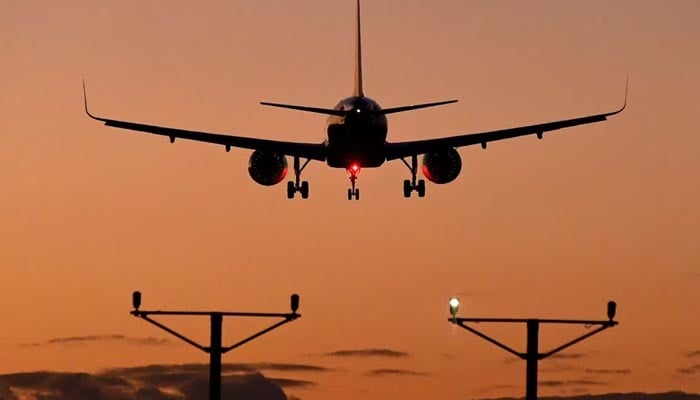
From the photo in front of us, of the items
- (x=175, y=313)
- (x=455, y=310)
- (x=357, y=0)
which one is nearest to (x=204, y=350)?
(x=175, y=313)

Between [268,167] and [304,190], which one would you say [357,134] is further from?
[304,190]

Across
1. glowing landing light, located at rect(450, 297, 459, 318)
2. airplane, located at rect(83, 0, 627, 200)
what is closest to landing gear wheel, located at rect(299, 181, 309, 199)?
airplane, located at rect(83, 0, 627, 200)

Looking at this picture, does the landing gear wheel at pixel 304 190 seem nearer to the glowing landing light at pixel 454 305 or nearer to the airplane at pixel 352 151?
the airplane at pixel 352 151

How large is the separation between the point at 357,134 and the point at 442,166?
32.7 ft

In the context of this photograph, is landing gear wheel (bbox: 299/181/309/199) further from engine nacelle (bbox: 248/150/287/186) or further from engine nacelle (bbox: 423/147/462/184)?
engine nacelle (bbox: 423/147/462/184)

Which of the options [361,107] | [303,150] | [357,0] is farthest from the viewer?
Result: [357,0]

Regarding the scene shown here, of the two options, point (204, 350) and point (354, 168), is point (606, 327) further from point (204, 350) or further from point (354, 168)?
point (354, 168)

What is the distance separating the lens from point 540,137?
379 feet

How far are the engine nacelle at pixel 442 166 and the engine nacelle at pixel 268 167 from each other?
8770 mm

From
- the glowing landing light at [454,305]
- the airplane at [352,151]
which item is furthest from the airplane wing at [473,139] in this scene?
the glowing landing light at [454,305]

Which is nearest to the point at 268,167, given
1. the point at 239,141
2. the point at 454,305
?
the point at 239,141

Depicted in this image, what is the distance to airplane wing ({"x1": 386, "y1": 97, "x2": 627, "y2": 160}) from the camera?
114 meters

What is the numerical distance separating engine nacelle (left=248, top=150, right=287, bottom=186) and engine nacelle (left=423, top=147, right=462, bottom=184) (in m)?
8.77

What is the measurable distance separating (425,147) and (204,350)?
35.4m
